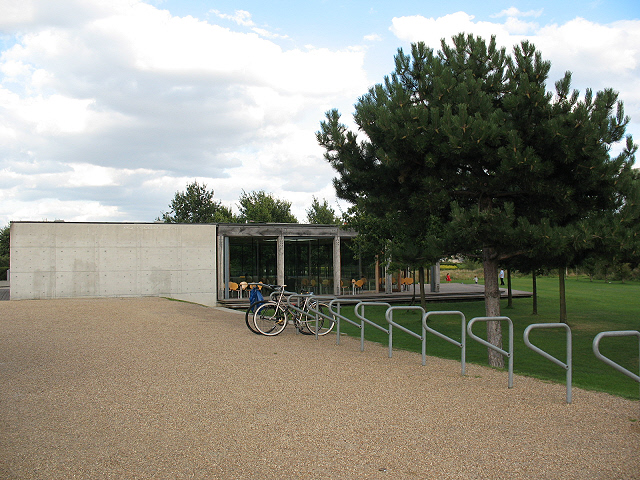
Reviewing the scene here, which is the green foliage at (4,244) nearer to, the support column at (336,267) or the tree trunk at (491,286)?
the support column at (336,267)

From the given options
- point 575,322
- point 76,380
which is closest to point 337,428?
point 76,380

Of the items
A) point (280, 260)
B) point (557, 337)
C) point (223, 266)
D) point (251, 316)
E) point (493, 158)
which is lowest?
point (557, 337)

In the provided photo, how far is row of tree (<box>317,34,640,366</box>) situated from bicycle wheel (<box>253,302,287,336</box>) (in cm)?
256

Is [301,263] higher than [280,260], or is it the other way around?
[280,260]

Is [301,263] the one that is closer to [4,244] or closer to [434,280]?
[434,280]

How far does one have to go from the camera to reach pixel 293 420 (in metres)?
4.86

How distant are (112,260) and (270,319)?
13.7 meters

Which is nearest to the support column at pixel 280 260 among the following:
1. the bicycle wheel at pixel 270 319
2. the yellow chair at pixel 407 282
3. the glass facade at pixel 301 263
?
the glass facade at pixel 301 263

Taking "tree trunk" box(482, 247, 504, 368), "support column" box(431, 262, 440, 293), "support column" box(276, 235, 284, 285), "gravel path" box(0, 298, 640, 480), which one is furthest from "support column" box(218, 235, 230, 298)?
"gravel path" box(0, 298, 640, 480)

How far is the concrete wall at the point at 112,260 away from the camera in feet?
69.3

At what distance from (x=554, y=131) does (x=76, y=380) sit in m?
7.98

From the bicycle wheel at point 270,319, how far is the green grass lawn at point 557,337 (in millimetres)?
2464

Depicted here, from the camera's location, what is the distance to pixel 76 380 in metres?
6.61

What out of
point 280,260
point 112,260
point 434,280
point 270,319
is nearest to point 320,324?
point 270,319
